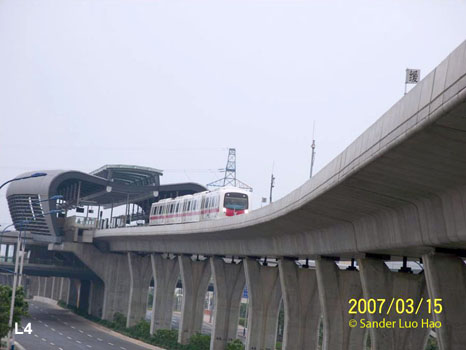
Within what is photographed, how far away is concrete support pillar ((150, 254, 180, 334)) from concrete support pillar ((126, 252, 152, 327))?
715cm

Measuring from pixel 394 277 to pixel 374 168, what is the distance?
12.9 m

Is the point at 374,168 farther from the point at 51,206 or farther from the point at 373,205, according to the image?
the point at 51,206

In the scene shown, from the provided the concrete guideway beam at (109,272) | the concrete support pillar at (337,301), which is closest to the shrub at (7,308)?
the concrete support pillar at (337,301)

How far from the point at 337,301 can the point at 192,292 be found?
105ft

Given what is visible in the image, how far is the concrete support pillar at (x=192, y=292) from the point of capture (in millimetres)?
70250

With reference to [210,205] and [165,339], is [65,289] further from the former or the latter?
[210,205]

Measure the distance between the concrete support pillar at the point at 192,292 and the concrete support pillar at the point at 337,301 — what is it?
30.2m

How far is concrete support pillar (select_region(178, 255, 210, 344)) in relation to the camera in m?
70.2

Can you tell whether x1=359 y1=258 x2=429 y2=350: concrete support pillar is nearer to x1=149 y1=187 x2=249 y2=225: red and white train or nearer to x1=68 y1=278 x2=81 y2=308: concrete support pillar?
x1=149 y1=187 x2=249 y2=225: red and white train

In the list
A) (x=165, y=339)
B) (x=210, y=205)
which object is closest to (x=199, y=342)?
(x=165, y=339)

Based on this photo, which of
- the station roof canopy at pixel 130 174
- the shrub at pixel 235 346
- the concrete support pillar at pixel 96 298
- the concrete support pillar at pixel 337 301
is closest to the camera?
the concrete support pillar at pixel 337 301

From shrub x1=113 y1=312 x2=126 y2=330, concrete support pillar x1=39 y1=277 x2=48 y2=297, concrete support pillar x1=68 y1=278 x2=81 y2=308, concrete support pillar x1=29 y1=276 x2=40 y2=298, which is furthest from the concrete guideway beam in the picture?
concrete support pillar x1=29 y1=276 x2=40 y2=298

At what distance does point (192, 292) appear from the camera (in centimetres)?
7156

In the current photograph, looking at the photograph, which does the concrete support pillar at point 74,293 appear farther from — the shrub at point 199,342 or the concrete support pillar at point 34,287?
the shrub at point 199,342
